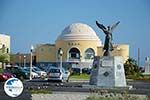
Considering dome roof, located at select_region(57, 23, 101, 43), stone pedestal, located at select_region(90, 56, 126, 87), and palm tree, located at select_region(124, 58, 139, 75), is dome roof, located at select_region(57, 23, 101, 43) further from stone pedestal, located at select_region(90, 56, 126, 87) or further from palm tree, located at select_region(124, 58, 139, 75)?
stone pedestal, located at select_region(90, 56, 126, 87)

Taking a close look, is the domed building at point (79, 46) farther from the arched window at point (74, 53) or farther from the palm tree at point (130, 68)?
the palm tree at point (130, 68)

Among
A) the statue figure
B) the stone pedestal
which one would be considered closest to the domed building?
the statue figure

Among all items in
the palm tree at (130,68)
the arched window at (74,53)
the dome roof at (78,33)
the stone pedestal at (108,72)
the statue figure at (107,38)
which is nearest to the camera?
the stone pedestal at (108,72)

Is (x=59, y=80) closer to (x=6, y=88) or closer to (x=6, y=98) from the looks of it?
(x=6, y=98)

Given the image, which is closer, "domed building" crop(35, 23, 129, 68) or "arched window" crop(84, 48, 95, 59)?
"domed building" crop(35, 23, 129, 68)

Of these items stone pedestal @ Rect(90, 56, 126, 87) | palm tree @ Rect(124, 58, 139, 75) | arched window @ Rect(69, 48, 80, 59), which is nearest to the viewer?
stone pedestal @ Rect(90, 56, 126, 87)

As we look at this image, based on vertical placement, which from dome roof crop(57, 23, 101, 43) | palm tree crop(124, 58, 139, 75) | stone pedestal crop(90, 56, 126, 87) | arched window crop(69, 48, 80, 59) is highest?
A: dome roof crop(57, 23, 101, 43)

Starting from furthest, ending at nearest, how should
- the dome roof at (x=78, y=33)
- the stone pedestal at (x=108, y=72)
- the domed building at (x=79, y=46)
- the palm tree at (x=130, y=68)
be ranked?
the domed building at (x=79, y=46) → the dome roof at (x=78, y=33) → the palm tree at (x=130, y=68) → the stone pedestal at (x=108, y=72)

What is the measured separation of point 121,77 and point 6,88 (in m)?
20.3

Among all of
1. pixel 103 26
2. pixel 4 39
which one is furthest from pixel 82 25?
pixel 103 26

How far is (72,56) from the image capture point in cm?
12581

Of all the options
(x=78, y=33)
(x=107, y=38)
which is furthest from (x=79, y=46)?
(x=107, y=38)

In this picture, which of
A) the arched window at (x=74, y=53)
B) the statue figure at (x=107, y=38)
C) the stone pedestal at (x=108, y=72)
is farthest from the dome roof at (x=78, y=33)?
the stone pedestal at (x=108, y=72)

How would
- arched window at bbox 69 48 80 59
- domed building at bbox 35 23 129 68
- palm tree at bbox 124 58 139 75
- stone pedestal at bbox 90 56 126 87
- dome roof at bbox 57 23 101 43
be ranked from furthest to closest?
1. arched window at bbox 69 48 80 59
2. domed building at bbox 35 23 129 68
3. dome roof at bbox 57 23 101 43
4. palm tree at bbox 124 58 139 75
5. stone pedestal at bbox 90 56 126 87
